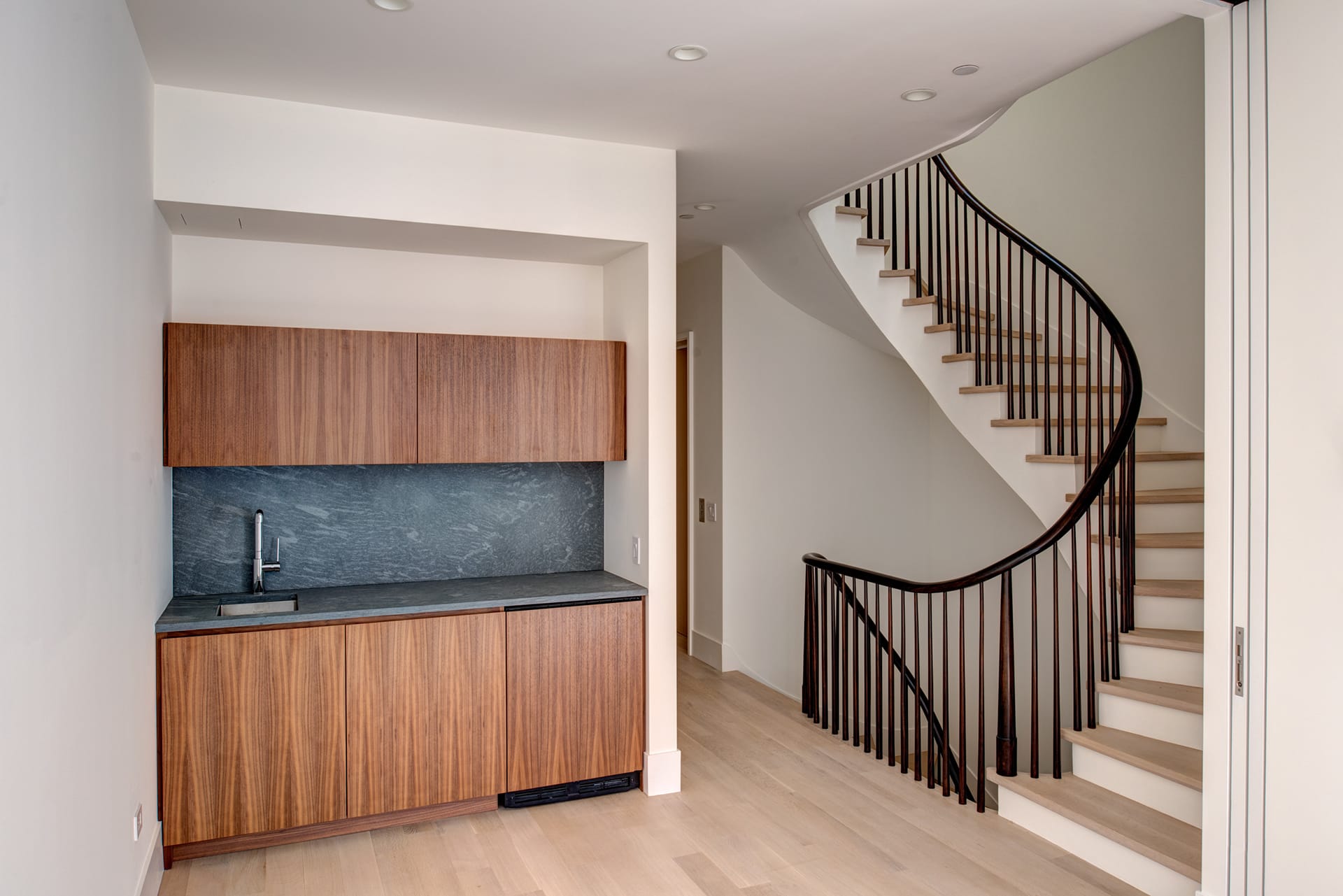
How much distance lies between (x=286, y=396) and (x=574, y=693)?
5.35 feet

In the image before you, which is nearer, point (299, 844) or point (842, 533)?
point (299, 844)

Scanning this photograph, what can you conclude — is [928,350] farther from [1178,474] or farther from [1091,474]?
[1178,474]

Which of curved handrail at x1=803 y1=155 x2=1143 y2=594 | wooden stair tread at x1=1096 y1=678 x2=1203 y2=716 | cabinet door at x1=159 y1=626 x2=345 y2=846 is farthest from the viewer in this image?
curved handrail at x1=803 y1=155 x2=1143 y2=594

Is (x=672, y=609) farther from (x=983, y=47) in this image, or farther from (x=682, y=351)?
(x=682, y=351)

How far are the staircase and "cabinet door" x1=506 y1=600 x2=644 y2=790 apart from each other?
1145mm

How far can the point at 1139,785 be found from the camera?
319cm

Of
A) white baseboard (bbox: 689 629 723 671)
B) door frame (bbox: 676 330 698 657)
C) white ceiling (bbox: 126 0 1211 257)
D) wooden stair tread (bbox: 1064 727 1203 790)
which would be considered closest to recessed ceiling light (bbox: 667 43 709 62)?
white ceiling (bbox: 126 0 1211 257)

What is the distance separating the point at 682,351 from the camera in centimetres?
641

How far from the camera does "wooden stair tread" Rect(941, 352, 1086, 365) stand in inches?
178

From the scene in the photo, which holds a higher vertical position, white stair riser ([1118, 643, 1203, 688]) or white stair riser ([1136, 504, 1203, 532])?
white stair riser ([1136, 504, 1203, 532])

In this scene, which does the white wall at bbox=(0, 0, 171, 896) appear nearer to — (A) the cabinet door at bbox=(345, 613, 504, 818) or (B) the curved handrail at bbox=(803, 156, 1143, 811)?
(A) the cabinet door at bbox=(345, 613, 504, 818)

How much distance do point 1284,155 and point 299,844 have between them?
388 cm

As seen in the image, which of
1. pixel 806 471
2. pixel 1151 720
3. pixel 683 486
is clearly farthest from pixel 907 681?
pixel 683 486

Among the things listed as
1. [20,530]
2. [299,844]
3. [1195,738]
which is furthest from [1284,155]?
[299,844]
